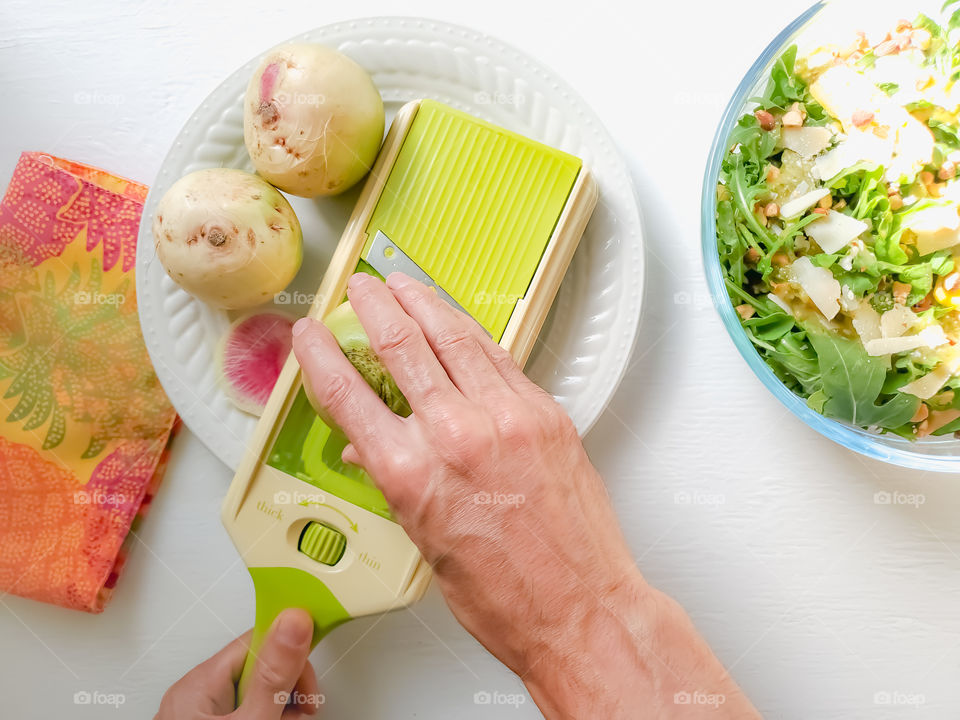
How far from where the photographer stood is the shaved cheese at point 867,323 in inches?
28.1

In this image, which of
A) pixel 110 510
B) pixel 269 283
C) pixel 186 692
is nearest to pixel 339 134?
pixel 269 283

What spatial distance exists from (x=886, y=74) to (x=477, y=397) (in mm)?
549

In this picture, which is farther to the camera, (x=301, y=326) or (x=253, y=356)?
(x=253, y=356)

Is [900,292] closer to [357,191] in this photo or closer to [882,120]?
[882,120]

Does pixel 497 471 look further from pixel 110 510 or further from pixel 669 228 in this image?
pixel 110 510

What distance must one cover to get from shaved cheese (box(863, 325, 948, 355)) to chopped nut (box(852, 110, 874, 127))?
0.72 feet

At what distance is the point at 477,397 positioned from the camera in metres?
0.64

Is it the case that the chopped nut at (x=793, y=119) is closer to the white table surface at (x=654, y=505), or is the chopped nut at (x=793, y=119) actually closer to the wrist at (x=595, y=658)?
the white table surface at (x=654, y=505)

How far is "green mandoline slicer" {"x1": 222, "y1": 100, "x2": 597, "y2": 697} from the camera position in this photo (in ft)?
2.44

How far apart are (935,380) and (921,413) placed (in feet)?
0.12

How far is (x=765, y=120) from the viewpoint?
2.49 ft

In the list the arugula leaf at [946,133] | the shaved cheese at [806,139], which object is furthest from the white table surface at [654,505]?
the arugula leaf at [946,133]

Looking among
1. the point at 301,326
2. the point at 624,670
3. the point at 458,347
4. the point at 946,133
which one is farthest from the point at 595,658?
the point at 946,133

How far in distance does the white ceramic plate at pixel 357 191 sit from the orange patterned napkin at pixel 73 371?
0.07m
